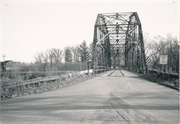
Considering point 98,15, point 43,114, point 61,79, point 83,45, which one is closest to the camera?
point 43,114

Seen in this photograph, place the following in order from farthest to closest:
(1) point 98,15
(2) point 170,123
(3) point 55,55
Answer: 1. (3) point 55,55
2. (1) point 98,15
3. (2) point 170,123

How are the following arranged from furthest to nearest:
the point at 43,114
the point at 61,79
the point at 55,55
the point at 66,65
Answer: the point at 55,55 → the point at 66,65 → the point at 61,79 → the point at 43,114

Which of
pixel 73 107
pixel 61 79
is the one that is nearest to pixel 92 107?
Answer: pixel 73 107

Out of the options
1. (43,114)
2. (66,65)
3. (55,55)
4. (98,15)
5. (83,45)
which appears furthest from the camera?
(55,55)

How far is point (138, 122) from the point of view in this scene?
377cm

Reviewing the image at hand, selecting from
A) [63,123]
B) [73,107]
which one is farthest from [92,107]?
[63,123]

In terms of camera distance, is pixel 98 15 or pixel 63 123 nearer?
pixel 63 123

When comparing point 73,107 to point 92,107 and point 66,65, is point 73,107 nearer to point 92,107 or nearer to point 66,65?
point 92,107

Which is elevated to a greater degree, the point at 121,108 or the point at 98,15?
the point at 98,15

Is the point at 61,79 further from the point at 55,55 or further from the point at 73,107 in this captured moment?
the point at 55,55

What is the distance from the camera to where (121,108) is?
193 inches

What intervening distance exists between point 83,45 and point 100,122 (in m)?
65.4

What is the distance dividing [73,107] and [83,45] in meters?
64.0

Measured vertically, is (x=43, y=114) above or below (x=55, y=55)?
below
